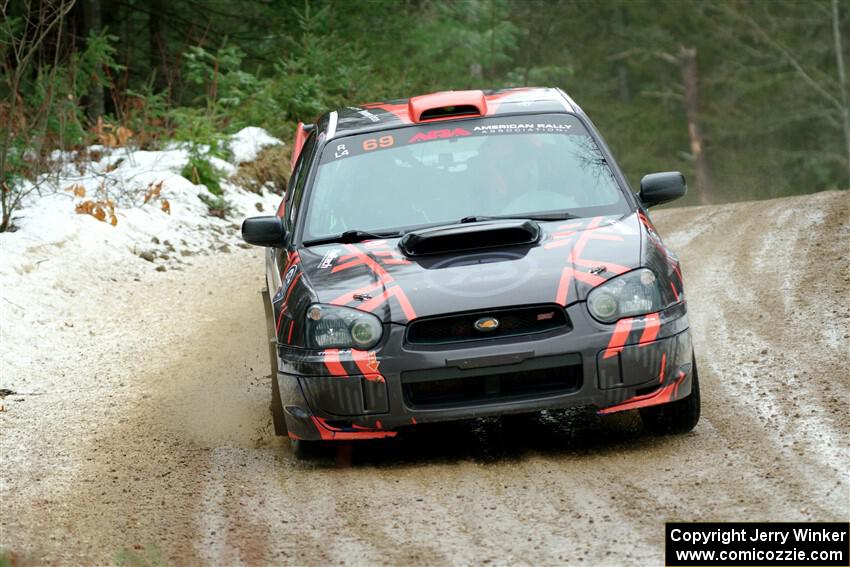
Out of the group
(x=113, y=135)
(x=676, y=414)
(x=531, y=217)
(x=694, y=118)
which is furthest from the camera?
(x=694, y=118)

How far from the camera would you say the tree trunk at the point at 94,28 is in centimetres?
1911

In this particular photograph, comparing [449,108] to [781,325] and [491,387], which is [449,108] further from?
[781,325]

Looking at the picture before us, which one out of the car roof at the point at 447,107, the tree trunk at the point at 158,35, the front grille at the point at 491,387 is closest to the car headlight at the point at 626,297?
the front grille at the point at 491,387

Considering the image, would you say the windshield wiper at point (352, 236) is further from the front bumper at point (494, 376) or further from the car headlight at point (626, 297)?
the car headlight at point (626, 297)

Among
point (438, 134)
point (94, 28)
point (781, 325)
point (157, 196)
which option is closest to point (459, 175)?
point (438, 134)

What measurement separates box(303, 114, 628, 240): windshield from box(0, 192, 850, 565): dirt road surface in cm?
120

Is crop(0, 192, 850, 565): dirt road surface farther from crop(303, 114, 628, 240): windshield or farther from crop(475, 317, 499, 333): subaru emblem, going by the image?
crop(303, 114, 628, 240): windshield

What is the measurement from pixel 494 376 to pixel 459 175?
1.63 meters

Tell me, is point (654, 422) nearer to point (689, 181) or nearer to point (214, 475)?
point (214, 475)

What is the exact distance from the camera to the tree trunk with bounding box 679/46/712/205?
1682 inches

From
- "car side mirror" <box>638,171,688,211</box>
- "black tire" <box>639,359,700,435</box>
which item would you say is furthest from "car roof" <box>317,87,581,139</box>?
"black tire" <box>639,359,700,435</box>

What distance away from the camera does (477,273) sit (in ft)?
19.1

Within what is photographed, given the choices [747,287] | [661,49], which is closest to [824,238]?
[747,287]

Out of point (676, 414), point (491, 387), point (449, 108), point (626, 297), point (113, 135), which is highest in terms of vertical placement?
point (113, 135)
